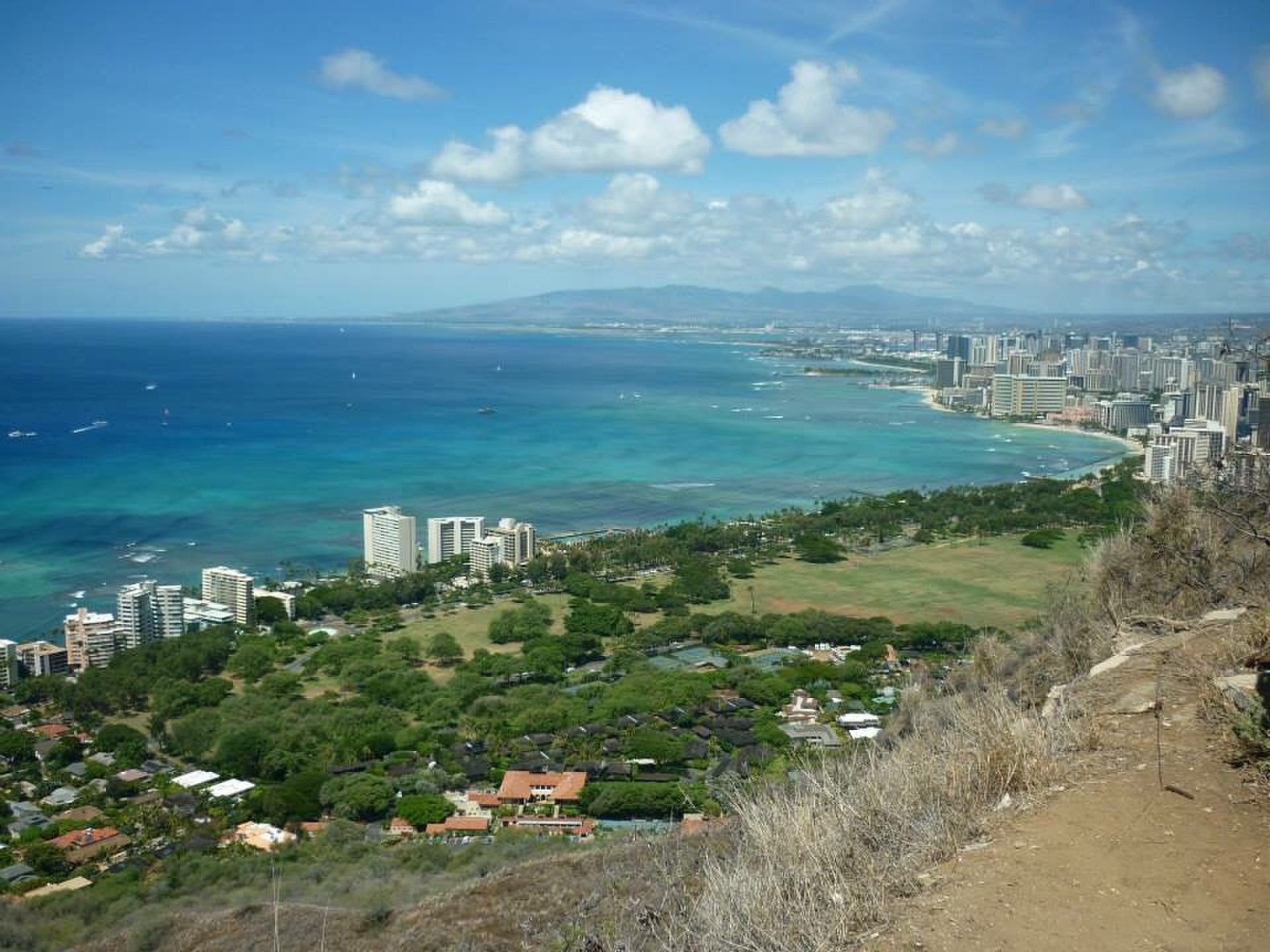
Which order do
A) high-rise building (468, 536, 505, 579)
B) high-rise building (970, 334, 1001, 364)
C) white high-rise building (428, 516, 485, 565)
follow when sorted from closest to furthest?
high-rise building (468, 536, 505, 579) < white high-rise building (428, 516, 485, 565) < high-rise building (970, 334, 1001, 364)

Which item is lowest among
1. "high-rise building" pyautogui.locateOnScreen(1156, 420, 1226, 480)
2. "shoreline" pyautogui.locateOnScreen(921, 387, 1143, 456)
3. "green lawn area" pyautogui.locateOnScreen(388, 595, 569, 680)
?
"green lawn area" pyautogui.locateOnScreen(388, 595, 569, 680)

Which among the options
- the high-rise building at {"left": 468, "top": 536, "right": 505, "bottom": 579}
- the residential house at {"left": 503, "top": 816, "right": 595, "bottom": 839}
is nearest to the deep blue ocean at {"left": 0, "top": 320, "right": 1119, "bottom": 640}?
the high-rise building at {"left": 468, "top": 536, "right": 505, "bottom": 579}

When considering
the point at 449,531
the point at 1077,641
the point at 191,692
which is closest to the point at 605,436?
the point at 449,531

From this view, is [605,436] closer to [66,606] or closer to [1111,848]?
[66,606]

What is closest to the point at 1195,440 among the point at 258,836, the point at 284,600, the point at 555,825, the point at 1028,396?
the point at 1028,396

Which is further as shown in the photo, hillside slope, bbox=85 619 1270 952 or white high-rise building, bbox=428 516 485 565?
white high-rise building, bbox=428 516 485 565

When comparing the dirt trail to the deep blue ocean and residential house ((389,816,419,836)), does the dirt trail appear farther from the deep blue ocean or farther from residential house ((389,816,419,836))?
the deep blue ocean
